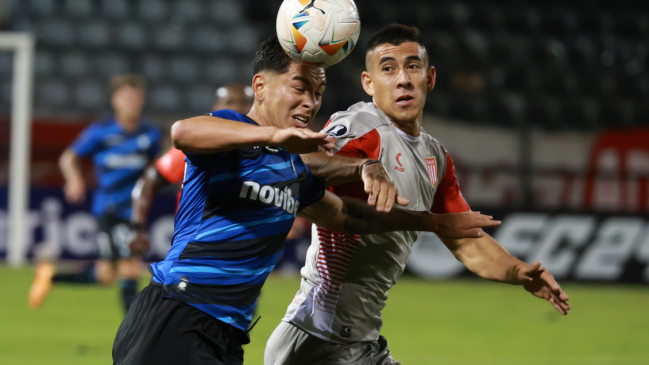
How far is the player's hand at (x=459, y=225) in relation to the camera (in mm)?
3283

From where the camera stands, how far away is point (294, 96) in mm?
2945

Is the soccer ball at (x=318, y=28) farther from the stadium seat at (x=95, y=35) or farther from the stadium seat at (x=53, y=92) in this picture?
the stadium seat at (x=95, y=35)

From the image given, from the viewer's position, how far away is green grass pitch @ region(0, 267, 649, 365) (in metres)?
6.19

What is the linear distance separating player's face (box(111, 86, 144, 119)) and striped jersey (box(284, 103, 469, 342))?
4.73 meters

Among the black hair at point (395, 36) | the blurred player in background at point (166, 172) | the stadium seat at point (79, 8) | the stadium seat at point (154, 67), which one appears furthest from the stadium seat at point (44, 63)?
the black hair at point (395, 36)

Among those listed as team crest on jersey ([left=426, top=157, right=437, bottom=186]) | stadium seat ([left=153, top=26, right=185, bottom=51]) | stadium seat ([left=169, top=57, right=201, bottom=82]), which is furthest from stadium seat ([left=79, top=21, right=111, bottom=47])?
team crest on jersey ([left=426, top=157, right=437, bottom=186])

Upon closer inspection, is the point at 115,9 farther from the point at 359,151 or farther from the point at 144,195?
the point at 359,151

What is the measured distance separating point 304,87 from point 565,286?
914cm

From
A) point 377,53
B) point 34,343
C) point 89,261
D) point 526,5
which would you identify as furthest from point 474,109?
point 377,53

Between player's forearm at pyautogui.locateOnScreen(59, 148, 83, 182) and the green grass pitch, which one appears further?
player's forearm at pyautogui.locateOnScreen(59, 148, 83, 182)

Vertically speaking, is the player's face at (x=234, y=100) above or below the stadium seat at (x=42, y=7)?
below

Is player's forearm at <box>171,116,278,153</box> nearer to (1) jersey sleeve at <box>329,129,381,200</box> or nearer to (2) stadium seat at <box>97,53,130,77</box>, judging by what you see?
(1) jersey sleeve at <box>329,129,381,200</box>

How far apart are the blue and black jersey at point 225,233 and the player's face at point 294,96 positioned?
0.17 metres

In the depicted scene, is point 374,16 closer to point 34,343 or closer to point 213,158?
point 34,343
